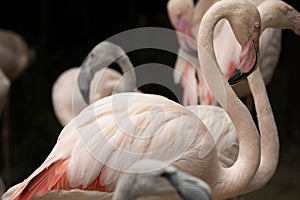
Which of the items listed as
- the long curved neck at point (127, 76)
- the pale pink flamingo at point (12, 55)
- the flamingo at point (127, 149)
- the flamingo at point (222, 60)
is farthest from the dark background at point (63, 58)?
the flamingo at point (127, 149)

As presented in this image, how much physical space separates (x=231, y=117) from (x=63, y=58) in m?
4.94

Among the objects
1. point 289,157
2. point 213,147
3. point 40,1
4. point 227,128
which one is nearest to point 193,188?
point 213,147

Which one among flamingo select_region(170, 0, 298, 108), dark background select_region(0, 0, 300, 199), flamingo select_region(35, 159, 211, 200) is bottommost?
dark background select_region(0, 0, 300, 199)

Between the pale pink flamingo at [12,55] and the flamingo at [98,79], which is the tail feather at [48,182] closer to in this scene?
the flamingo at [98,79]

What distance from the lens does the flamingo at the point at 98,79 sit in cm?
548

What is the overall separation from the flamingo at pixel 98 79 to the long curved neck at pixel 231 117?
50.5 inches

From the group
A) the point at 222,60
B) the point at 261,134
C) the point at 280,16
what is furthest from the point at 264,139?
the point at 222,60

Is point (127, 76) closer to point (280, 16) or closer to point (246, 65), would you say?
point (280, 16)

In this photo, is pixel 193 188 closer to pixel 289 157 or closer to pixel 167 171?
pixel 167 171

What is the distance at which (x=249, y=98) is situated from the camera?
5.88 metres

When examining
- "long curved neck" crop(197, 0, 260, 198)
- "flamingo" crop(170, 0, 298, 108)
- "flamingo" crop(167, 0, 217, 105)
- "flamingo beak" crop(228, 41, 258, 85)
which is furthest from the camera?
"flamingo" crop(167, 0, 217, 105)

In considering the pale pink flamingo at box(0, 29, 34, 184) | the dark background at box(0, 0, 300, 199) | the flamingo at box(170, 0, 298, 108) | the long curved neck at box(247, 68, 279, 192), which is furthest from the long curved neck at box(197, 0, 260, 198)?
the pale pink flamingo at box(0, 29, 34, 184)

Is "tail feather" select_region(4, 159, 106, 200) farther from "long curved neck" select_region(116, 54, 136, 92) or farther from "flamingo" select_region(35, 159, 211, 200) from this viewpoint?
Answer: "long curved neck" select_region(116, 54, 136, 92)

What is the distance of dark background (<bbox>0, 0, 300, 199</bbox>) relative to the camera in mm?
8352
